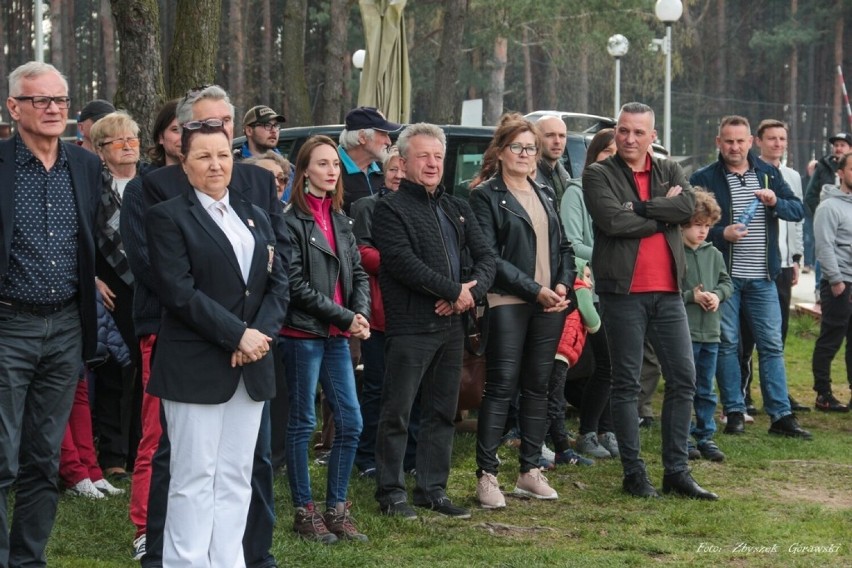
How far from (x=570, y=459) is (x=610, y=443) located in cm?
53

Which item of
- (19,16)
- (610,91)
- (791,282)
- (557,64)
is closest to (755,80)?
(610,91)

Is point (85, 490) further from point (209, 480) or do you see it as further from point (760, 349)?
point (760, 349)

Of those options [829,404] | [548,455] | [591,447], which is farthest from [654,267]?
[829,404]

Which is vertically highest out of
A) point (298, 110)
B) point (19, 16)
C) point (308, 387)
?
point (19, 16)

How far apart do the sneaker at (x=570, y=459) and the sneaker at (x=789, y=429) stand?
6.01 ft

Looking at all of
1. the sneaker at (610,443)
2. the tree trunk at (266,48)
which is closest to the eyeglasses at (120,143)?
the sneaker at (610,443)

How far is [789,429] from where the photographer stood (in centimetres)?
891

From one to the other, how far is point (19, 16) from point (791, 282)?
3720cm

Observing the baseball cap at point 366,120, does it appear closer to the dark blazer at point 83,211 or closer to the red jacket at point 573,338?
the red jacket at point 573,338

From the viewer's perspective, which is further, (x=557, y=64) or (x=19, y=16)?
(x=19, y=16)

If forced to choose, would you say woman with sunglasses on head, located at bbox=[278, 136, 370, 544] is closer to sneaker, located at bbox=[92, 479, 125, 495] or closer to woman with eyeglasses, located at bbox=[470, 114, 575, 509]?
woman with eyeglasses, located at bbox=[470, 114, 575, 509]

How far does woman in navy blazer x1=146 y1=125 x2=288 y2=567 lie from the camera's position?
4.62 m

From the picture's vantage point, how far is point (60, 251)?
4.97 metres

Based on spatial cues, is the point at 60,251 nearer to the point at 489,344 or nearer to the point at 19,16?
the point at 489,344
